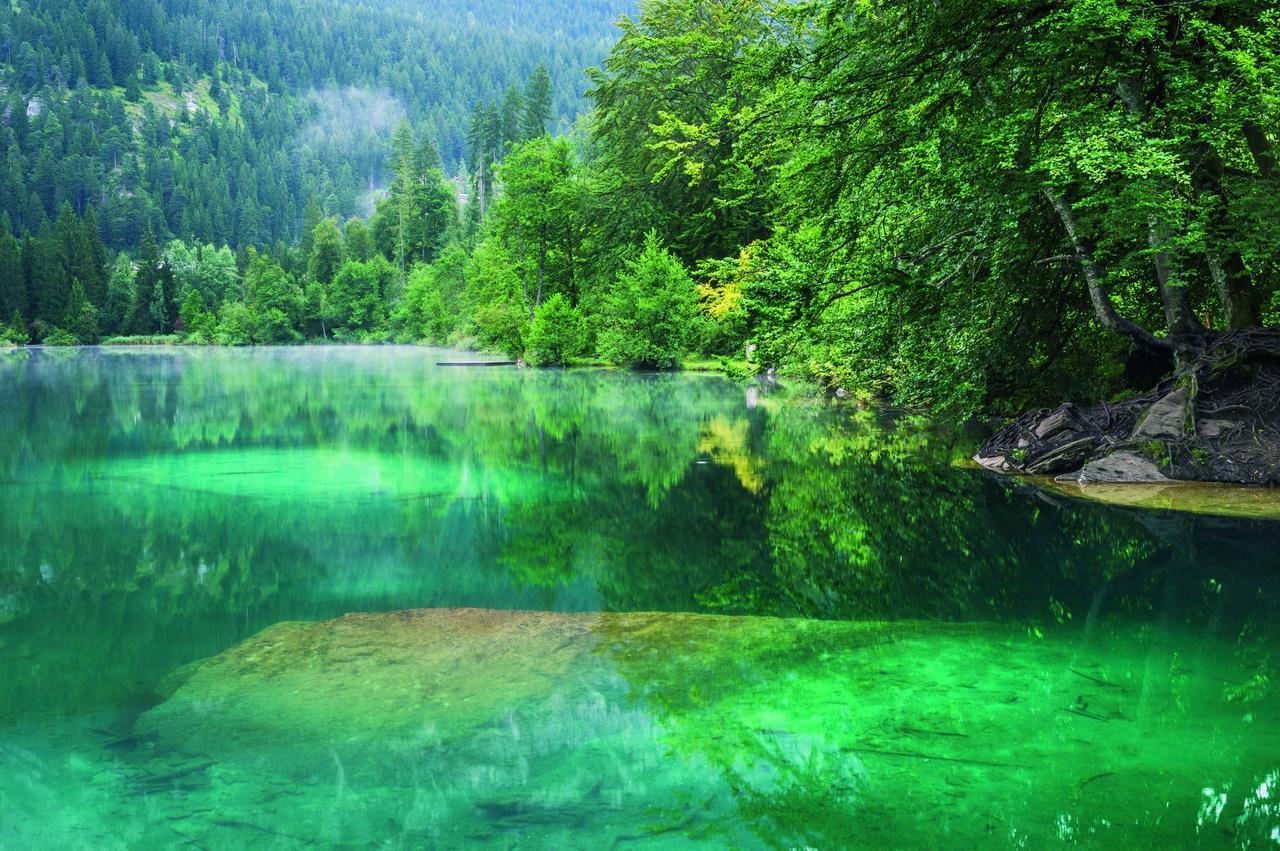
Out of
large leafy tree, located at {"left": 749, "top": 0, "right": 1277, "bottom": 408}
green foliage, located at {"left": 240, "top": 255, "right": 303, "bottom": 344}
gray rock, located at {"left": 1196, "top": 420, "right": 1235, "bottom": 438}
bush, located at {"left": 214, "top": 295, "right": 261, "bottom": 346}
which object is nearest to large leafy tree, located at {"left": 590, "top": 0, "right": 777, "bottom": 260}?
large leafy tree, located at {"left": 749, "top": 0, "right": 1277, "bottom": 408}

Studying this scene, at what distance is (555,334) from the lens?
45.0m

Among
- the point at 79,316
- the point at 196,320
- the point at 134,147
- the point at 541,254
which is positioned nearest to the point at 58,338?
the point at 79,316

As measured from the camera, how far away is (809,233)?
2045cm

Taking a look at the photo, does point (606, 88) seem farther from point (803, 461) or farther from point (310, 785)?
point (310, 785)

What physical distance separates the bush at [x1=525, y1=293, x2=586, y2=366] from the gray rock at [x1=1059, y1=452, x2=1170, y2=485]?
34458mm

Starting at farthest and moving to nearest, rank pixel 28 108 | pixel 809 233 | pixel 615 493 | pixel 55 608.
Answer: pixel 28 108, pixel 809 233, pixel 615 493, pixel 55 608

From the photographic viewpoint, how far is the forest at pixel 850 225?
10180 mm

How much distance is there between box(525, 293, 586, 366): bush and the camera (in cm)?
4484

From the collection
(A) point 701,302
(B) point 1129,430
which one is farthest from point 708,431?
(A) point 701,302

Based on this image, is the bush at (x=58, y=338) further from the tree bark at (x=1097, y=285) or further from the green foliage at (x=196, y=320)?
the tree bark at (x=1097, y=285)

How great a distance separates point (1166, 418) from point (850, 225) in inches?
200

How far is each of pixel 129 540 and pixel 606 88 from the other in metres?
34.3

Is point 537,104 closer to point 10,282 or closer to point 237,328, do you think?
point 237,328

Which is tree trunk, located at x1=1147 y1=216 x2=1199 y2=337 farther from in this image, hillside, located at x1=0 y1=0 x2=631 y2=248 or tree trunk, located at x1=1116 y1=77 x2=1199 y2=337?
hillside, located at x1=0 y1=0 x2=631 y2=248
